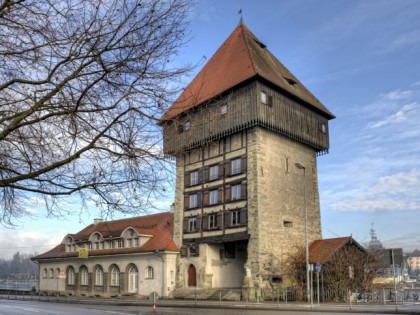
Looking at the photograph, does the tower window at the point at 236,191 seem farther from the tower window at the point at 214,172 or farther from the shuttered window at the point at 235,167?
the tower window at the point at 214,172

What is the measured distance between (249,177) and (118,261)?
1797 cm

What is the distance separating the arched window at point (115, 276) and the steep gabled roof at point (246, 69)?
835 inches

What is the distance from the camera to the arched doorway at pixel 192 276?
137ft

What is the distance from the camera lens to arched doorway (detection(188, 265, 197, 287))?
4166cm

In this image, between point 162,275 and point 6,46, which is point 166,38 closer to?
point 6,46

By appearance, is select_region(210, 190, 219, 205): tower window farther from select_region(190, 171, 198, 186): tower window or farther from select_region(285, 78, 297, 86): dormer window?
select_region(285, 78, 297, 86): dormer window

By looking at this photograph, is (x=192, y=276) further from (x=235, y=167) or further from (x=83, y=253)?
(x=83, y=253)

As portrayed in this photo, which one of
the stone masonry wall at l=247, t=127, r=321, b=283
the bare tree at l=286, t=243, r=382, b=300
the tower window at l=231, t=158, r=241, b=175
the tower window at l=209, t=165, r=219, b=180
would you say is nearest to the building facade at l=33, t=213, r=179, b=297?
the tower window at l=209, t=165, r=219, b=180

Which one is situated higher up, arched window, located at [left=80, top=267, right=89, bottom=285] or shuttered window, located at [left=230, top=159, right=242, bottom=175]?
shuttered window, located at [left=230, top=159, right=242, bottom=175]

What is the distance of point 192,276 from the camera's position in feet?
138

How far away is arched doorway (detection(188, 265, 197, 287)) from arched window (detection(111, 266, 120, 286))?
9.18 meters

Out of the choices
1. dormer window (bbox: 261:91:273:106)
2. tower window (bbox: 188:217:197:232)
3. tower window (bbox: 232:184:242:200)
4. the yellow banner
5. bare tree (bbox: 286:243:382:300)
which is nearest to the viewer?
bare tree (bbox: 286:243:382:300)

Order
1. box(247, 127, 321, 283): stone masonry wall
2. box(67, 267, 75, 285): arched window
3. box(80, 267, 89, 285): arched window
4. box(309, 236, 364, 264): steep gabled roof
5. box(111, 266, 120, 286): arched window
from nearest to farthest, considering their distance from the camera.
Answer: box(309, 236, 364, 264): steep gabled roof
box(247, 127, 321, 283): stone masonry wall
box(111, 266, 120, 286): arched window
box(80, 267, 89, 285): arched window
box(67, 267, 75, 285): arched window

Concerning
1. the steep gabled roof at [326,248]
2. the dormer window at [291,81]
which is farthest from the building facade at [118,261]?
the dormer window at [291,81]
